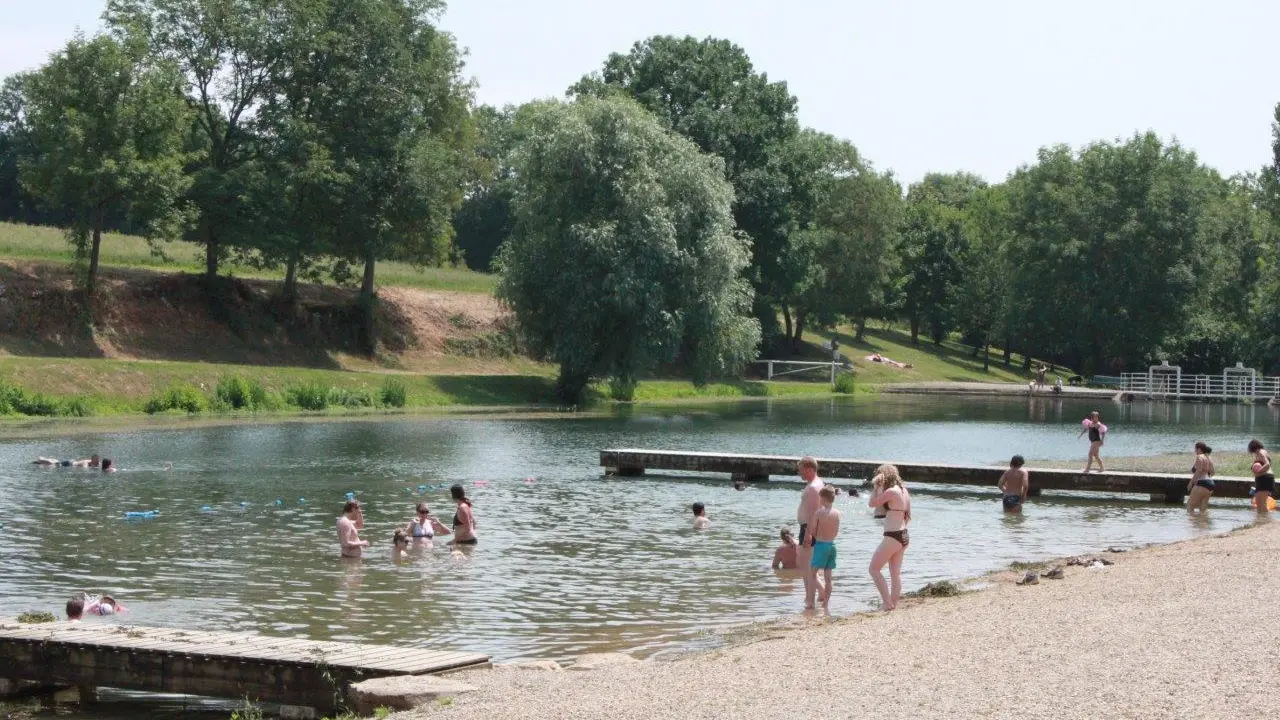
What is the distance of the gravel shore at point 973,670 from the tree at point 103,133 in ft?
174

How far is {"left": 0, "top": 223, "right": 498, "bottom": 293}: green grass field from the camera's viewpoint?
74.9 meters

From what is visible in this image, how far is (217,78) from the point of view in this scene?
7581 cm

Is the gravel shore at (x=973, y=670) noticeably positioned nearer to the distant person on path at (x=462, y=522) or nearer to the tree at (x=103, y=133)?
the distant person on path at (x=462, y=522)

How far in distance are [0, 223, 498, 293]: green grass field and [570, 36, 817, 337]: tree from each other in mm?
15592

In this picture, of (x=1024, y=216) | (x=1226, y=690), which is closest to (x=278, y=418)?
(x=1226, y=690)

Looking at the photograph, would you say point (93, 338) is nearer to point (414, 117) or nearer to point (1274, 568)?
point (414, 117)

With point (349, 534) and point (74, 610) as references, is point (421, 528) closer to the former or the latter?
point (349, 534)

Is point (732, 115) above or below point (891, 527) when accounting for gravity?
above

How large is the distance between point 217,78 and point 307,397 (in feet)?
69.6

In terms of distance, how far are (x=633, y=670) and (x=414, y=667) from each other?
7.71 ft

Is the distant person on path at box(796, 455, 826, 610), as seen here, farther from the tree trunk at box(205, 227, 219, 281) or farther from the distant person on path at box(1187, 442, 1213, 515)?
the tree trunk at box(205, 227, 219, 281)

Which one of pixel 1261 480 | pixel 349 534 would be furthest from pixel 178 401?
pixel 1261 480

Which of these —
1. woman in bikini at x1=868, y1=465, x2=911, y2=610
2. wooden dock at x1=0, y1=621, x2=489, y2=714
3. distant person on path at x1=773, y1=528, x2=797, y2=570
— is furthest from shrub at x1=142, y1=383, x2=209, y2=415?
woman in bikini at x1=868, y1=465, x2=911, y2=610

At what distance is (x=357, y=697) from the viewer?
14.2 meters
